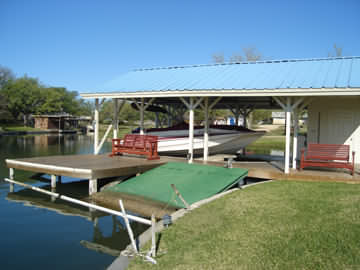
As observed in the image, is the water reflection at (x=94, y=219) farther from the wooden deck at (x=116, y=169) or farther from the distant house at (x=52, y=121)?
the distant house at (x=52, y=121)

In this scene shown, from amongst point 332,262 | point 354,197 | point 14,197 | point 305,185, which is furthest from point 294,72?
point 14,197

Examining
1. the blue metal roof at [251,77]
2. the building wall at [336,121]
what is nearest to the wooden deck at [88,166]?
the blue metal roof at [251,77]

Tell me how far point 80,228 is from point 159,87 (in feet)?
18.7

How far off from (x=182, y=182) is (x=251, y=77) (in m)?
4.45

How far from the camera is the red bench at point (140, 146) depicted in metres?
11.3

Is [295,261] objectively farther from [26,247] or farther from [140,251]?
[26,247]

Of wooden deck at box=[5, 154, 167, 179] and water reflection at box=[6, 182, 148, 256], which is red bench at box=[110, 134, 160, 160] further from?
water reflection at box=[6, 182, 148, 256]

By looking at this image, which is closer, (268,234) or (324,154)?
(268,234)

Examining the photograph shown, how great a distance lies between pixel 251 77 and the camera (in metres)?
10.6

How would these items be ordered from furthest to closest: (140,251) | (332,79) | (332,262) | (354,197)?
(332,79) < (354,197) < (140,251) < (332,262)

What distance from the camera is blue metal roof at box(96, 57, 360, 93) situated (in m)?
9.14

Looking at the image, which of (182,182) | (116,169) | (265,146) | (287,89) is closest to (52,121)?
(265,146)

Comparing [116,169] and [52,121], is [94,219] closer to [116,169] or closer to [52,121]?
[116,169]

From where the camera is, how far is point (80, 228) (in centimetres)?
722
